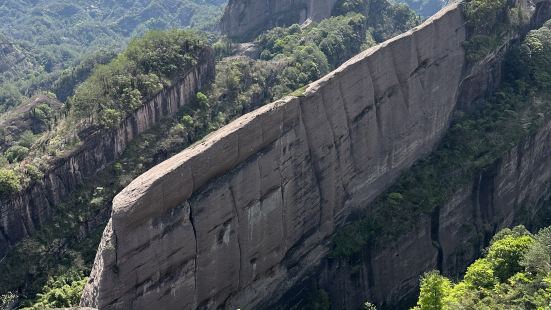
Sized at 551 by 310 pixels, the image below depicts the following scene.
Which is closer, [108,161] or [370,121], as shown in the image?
[370,121]

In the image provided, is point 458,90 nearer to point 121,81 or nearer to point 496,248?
point 496,248

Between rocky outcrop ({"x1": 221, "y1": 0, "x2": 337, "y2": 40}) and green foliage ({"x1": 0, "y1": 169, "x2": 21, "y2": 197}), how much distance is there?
58092mm

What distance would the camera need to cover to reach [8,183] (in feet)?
126

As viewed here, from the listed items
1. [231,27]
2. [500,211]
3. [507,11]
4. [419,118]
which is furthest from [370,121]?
[231,27]

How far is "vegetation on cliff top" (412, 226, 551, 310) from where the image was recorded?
91.6ft

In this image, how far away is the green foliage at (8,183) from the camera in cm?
3806

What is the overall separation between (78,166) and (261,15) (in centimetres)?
5662

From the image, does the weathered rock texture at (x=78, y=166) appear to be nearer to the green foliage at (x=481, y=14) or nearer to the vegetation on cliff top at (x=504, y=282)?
the green foliage at (x=481, y=14)

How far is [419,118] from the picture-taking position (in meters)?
44.0

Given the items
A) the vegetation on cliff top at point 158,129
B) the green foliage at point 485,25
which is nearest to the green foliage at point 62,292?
the vegetation on cliff top at point 158,129

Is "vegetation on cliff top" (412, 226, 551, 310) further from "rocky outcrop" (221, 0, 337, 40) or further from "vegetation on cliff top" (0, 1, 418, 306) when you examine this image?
"rocky outcrop" (221, 0, 337, 40)

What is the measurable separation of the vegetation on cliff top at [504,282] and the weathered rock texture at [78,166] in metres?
23.7

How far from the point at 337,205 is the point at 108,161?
55.5 ft

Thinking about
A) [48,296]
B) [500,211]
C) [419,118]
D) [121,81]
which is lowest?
[500,211]
